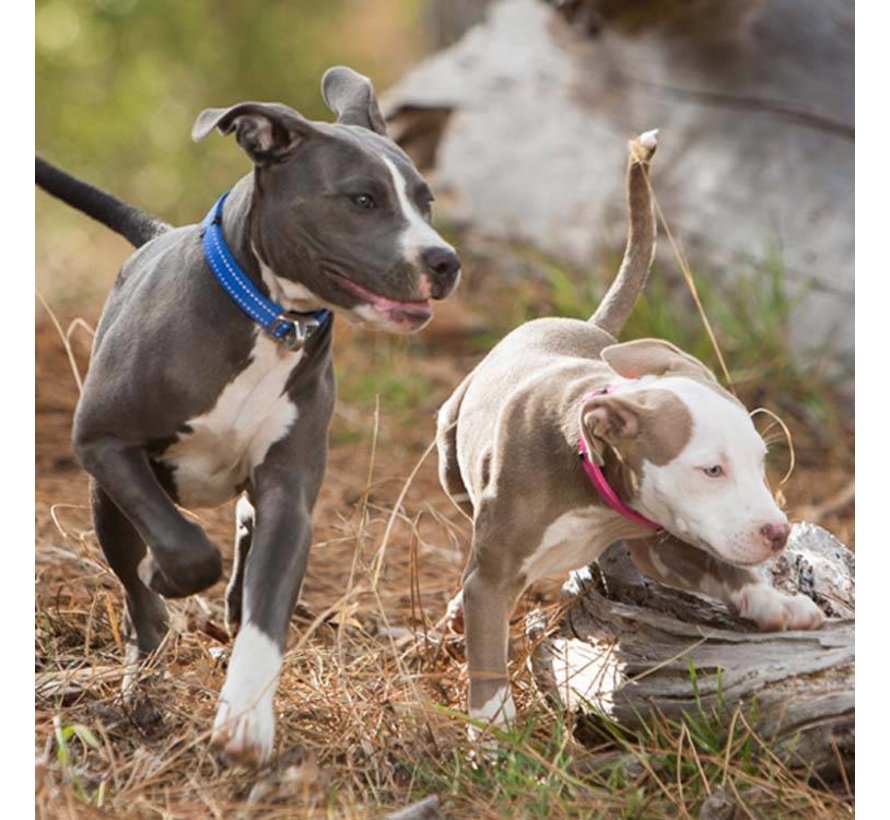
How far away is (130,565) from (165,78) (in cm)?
800

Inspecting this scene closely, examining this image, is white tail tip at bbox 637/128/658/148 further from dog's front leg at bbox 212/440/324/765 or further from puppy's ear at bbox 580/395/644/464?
dog's front leg at bbox 212/440/324/765

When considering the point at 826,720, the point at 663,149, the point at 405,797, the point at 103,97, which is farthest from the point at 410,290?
the point at 103,97

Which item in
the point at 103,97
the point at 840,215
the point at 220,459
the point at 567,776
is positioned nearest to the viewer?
the point at 567,776

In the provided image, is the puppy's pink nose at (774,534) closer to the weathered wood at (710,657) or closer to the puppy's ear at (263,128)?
the weathered wood at (710,657)

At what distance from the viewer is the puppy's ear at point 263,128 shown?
3.17 meters

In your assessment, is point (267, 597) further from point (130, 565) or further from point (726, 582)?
point (726, 582)

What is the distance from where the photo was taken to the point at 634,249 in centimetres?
417

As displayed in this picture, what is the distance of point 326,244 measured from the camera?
317cm

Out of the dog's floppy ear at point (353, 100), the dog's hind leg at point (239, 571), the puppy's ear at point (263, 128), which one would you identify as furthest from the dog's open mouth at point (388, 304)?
the dog's hind leg at point (239, 571)

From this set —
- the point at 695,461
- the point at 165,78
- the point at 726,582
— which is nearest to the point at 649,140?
the point at 695,461

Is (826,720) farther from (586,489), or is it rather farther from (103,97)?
(103,97)

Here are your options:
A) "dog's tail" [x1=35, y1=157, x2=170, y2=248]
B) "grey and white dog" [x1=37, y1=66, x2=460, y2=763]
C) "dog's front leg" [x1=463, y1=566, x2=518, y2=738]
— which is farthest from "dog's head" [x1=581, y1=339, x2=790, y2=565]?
"dog's tail" [x1=35, y1=157, x2=170, y2=248]

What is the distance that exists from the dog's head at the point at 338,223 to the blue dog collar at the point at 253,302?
0.06 m

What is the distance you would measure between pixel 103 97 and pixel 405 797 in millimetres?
8063
